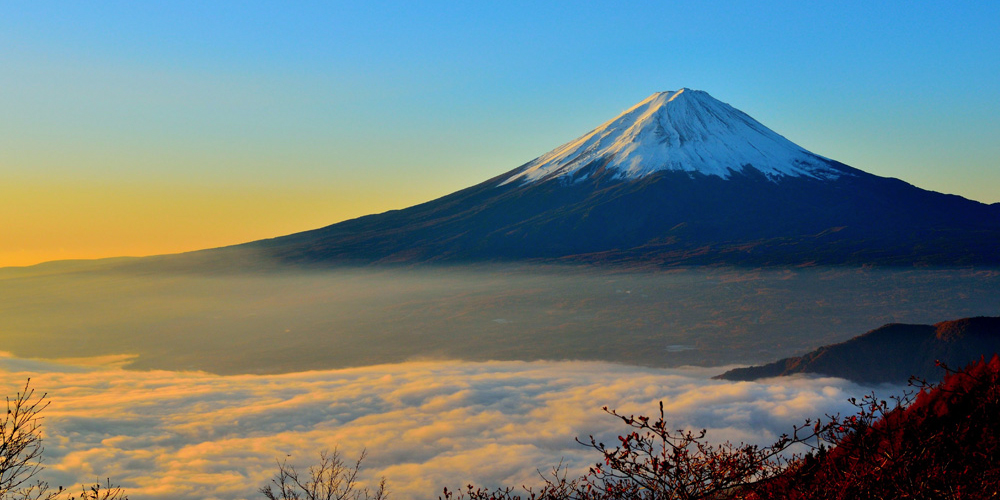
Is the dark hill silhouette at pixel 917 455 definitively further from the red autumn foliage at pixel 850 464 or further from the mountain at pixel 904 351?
the mountain at pixel 904 351

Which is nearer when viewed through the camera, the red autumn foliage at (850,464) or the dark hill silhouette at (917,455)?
the red autumn foliage at (850,464)

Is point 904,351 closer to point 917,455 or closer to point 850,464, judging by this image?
point 850,464

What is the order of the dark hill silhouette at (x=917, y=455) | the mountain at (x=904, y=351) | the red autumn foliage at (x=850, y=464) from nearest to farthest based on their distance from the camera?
the red autumn foliage at (x=850, y=464), the dark hill silhouette at (x=917, y=455), the mountain at (x=904, y=351)

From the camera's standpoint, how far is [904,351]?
115562mm

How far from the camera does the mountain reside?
103 meters

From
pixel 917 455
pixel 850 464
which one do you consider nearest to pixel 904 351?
pixel 850 464

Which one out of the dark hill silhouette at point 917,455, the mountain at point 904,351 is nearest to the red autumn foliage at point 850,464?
the dark hill silhouette at point 917,455

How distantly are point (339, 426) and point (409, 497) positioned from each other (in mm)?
52414

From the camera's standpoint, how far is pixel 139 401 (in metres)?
156

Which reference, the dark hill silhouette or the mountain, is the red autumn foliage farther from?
the mountain

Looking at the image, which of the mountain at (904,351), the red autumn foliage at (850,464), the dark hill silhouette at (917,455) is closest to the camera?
the red autumn foliage at (850,464)

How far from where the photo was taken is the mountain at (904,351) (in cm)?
10312

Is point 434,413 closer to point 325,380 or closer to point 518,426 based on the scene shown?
point 518,426

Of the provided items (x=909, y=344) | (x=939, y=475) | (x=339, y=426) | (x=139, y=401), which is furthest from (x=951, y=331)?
(x=139, y=401)
